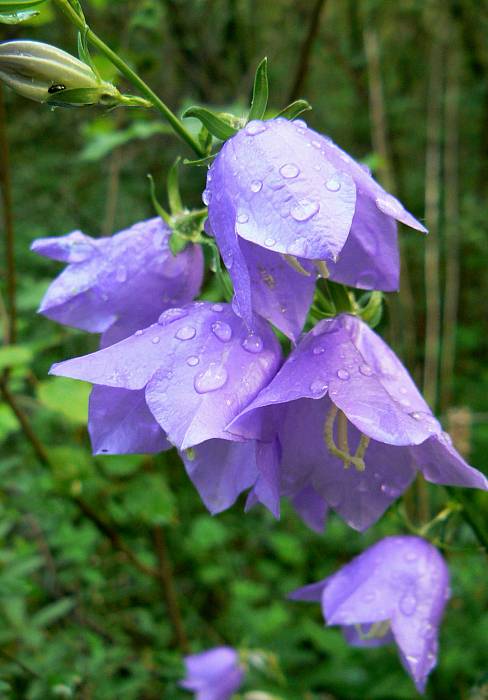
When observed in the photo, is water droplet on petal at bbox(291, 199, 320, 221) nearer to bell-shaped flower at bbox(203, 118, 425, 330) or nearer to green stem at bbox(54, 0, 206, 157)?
bell-shaped flower at bbox(203, 118, 425, 330)

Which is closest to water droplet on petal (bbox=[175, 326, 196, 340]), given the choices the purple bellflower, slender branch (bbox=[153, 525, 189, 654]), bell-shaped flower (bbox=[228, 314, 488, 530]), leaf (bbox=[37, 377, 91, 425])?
the purple bellflower

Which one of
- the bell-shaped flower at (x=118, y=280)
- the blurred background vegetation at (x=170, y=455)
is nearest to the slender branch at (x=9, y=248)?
the blurred background vegetation at (x=170, y=455)

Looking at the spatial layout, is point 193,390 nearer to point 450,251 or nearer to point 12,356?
point 12,356

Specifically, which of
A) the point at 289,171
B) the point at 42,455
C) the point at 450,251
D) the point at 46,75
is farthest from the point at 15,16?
the point at 450,251

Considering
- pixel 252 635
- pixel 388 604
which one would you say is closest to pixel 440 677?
pixel 252 635

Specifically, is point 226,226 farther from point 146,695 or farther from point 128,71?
point 146,695

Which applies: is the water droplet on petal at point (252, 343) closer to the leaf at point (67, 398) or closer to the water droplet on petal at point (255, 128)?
the water droplet on petal at point (255, 128)
